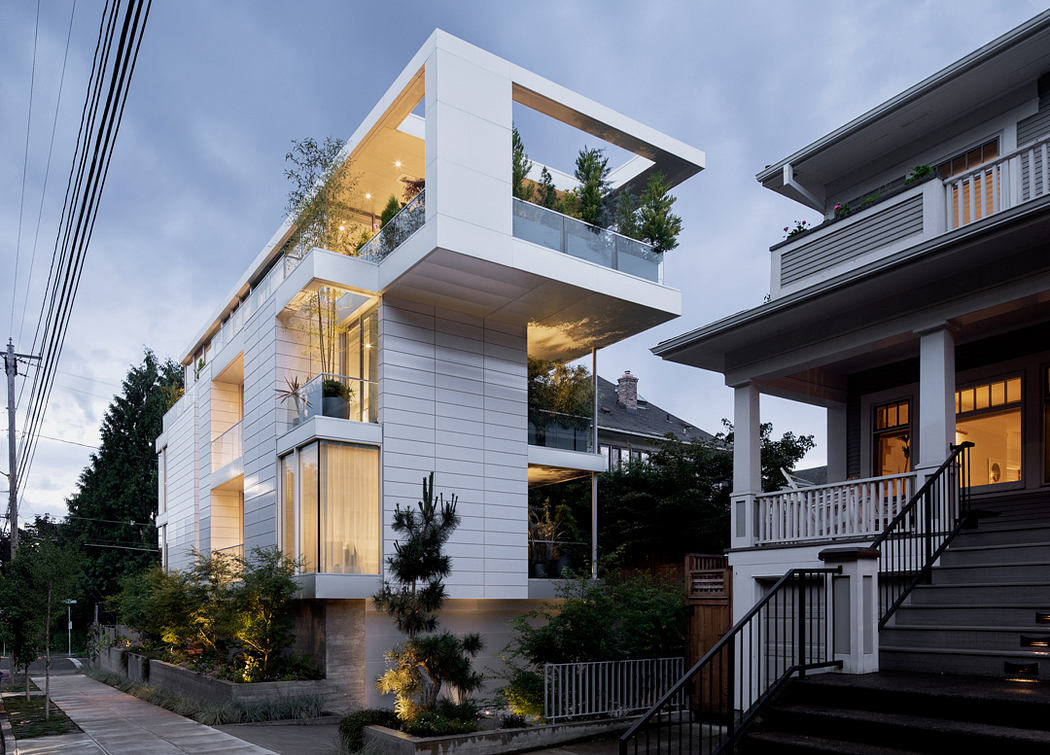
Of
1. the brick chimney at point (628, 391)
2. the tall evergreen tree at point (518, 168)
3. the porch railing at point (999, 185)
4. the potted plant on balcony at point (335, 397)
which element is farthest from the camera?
the brick chimney at point (628, 391)

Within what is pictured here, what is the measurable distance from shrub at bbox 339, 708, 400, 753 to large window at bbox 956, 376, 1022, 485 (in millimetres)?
8913

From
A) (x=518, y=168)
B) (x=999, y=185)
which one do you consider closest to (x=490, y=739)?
(x=999, y=185)

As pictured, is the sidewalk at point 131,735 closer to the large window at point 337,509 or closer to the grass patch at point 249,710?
the grass patch at point 249,710

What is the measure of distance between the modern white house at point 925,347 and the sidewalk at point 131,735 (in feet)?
26.5

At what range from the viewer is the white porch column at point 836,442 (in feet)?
45.5

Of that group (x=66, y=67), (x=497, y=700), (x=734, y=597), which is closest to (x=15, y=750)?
(x=497, y=700)

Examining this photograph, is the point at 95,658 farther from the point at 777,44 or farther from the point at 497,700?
the point at 777,44

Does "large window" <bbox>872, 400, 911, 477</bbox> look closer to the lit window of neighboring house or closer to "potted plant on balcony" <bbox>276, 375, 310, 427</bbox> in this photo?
the lit window of neighboring house

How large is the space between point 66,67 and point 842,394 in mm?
11833

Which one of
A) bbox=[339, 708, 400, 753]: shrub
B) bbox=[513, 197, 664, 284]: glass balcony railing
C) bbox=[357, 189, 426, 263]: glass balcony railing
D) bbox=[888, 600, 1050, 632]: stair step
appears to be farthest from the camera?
bbox=[513, 197, 664, 284]: glass balcony railing

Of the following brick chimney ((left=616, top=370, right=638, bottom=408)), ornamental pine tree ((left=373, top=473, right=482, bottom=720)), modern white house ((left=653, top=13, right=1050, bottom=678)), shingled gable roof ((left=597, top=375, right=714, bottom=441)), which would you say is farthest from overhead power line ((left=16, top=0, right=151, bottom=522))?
brick chimney ((left=616, top=370, right=638, bottom=408))

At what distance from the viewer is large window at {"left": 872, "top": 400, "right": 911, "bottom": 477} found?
1328 cm

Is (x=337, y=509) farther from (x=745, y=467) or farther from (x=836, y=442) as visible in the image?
(x=836, y=442)

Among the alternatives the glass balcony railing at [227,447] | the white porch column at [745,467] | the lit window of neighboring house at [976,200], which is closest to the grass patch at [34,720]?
the glass balcony railing at [227,447]
